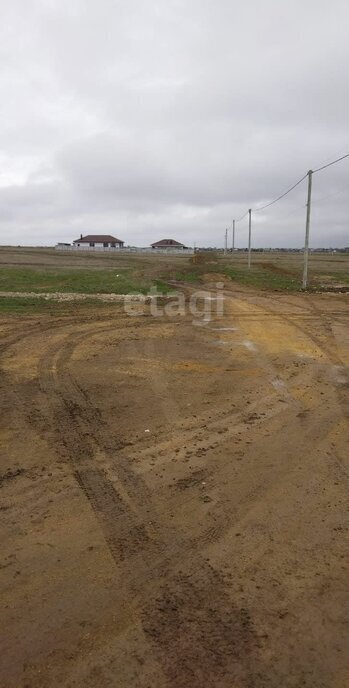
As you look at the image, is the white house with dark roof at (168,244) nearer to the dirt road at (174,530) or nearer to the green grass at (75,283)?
the green grass at (75,283)

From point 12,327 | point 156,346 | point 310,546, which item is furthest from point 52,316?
point 310,546

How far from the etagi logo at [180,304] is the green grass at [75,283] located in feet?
4.31

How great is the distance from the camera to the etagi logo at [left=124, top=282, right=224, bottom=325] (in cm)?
1575

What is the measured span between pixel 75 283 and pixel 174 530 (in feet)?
68.6

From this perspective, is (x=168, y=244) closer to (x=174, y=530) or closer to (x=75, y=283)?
(x=75, y=283)

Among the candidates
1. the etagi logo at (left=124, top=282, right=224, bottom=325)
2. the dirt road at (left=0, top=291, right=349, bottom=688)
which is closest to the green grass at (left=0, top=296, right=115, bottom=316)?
the etagi logo at (left=124, top=282, right=224, bottom=325)

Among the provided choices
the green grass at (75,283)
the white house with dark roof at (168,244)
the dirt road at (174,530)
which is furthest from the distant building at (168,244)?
the dirt road at (174,530)

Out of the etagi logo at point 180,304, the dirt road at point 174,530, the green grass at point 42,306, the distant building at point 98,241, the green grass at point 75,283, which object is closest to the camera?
the dirt road at point 174,530

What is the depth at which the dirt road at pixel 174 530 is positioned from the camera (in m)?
2.72

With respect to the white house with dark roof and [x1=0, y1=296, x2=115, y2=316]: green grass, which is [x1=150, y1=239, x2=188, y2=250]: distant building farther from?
[x1=0, y1=296, x2=115, y2=316]: green grass

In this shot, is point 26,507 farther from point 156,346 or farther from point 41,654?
point 156,346

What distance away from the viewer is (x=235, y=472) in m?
A: 4.80

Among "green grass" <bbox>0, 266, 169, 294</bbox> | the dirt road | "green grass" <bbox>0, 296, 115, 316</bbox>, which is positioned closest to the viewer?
the dirt road

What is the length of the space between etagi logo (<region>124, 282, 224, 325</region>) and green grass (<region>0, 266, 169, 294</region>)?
1313mm
